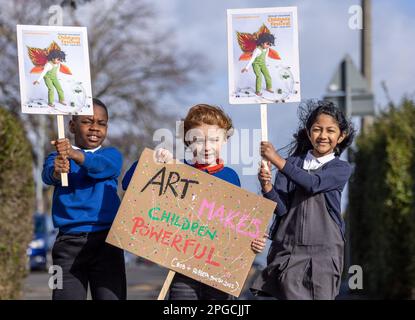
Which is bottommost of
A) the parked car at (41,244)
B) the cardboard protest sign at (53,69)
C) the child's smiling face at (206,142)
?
the parked car at (41,244)

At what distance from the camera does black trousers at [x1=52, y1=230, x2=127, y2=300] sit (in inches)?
230

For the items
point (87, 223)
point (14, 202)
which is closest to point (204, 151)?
point (87, 223)

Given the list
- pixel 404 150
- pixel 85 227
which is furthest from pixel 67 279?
pixel 404 150

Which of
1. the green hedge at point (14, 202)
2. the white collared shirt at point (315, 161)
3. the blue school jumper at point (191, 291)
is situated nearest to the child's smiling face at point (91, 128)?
the blue school jumper at point (191, 291)

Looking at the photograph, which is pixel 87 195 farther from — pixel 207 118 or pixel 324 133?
pixel 324 133

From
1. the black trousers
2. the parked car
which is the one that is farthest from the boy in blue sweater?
the parked car

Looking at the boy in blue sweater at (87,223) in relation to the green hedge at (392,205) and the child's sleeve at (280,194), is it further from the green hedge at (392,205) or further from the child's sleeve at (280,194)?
the green hedge at (392,205)

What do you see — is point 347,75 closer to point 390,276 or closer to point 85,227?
point 390,276

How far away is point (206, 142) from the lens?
5715mm

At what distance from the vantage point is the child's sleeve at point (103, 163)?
5762mm

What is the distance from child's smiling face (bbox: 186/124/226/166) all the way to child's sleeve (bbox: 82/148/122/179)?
1.61 feet

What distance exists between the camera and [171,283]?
5.71m

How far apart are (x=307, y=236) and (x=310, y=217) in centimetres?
11

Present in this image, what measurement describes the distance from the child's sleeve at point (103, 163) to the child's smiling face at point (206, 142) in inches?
19.3
